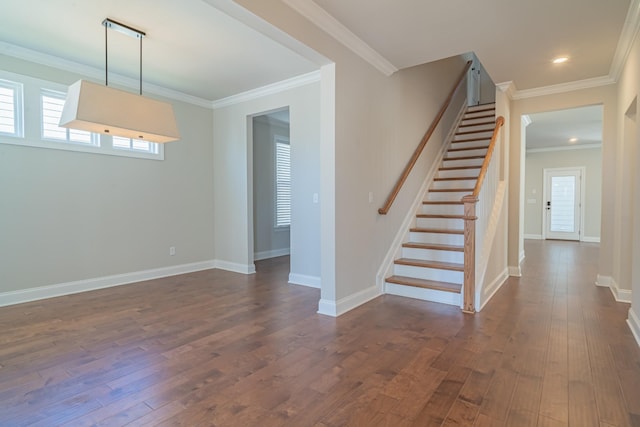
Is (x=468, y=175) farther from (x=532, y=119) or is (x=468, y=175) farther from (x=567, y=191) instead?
(x=567, y=191)

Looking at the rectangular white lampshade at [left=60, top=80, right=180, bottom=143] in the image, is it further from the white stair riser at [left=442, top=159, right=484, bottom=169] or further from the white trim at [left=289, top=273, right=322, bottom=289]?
the white stair riser at [left=442, top=159, right=484, bottom=169]

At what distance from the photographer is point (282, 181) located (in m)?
6.69

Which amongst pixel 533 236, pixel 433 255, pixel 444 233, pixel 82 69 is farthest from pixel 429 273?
pixel 533 236

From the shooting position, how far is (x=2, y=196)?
347 cm

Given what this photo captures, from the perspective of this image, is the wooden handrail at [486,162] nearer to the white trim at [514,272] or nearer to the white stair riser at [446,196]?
the white stair riser at [446,196]

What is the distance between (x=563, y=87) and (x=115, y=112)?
17.7ft

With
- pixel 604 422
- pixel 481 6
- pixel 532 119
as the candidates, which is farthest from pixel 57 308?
pixel 532 119

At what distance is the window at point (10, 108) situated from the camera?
350 centimetres

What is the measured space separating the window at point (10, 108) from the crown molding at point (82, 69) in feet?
1.07

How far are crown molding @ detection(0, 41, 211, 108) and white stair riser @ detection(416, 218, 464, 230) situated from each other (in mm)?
3890

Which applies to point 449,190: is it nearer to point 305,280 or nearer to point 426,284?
point 426,284

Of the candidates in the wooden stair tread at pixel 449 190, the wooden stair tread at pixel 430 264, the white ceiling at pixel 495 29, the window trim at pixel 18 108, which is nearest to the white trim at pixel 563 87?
the white ceiling at pixel 495 29

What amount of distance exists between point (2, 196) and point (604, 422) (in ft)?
17.0

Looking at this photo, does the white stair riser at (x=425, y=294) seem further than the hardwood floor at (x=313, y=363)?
Yes
